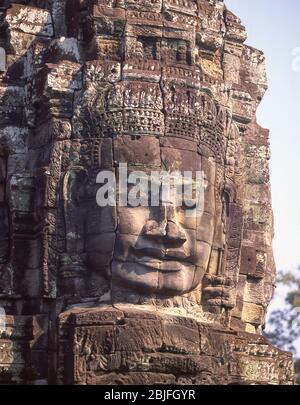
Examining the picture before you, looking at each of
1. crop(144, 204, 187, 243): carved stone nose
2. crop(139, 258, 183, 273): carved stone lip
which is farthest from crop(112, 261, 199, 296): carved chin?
crop(144, 204, 187, 243): carved stone nose

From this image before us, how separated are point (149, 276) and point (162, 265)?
202 mm

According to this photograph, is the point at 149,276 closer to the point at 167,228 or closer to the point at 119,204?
the point at 167,228

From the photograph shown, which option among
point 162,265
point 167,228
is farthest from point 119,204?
point 162,265

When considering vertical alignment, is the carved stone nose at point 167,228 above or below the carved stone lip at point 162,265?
above

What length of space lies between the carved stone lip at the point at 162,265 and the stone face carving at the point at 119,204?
16 mm

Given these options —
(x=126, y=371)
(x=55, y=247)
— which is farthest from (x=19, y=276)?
(x=126, y=371)

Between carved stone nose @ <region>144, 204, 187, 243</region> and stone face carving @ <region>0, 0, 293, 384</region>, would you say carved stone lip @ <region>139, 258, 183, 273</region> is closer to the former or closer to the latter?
stone face carving @ <region>0, 0, 293, 384</region>

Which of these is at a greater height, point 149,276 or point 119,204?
point 119,204

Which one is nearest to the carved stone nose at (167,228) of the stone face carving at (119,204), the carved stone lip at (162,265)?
the stone face carving at (119,204)

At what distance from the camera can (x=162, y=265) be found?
20938mm

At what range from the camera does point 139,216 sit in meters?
21.0

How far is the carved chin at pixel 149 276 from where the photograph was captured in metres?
20.9

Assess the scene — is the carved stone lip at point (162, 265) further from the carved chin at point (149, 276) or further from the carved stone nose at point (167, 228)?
the carved stone nose at point (167, 228)
